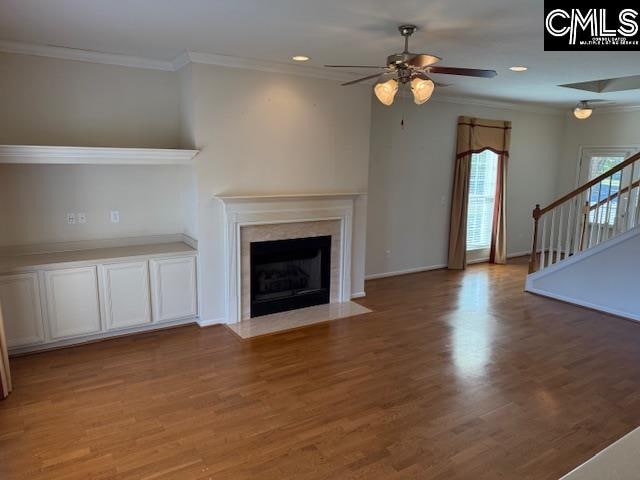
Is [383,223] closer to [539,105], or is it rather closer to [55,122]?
Result: [539,105]

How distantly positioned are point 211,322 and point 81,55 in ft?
9.41

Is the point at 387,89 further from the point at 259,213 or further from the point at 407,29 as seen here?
the point at 259,213

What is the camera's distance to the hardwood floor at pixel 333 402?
8.56ft

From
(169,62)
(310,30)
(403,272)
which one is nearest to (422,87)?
(310,30)

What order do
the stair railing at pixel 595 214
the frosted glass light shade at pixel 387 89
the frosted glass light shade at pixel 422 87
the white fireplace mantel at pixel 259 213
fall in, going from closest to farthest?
the frosted glass light shade at pixel 422 87 < the frosted glass light shade at pixel 387 89 < the white fireplace mantel at pixel 259 213 < the stair railing at pixel 595 214

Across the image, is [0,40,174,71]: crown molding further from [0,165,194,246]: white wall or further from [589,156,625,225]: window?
[589,156,625,225]: window

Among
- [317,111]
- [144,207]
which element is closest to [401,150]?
[317,111]

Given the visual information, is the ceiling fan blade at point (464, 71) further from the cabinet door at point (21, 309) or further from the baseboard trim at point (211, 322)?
the cabinet door at point (21, 309)

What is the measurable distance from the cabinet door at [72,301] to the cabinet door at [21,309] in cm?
10

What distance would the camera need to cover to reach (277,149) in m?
4.85

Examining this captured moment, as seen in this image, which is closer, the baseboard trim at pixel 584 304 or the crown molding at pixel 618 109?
the baseboard trim at pixel 584 304

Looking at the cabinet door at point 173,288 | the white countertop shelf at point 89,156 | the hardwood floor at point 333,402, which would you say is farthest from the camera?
the cabinet door at point 173,288

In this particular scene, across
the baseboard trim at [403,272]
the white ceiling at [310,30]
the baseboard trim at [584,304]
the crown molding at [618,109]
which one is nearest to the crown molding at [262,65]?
the white ceiling at [310,30]

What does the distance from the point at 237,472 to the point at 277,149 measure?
10.7 feet
